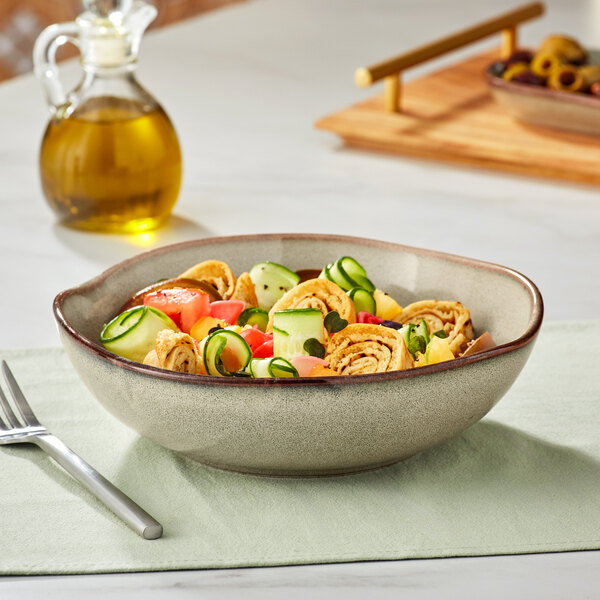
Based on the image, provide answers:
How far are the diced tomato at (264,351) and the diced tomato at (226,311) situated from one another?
7 cm

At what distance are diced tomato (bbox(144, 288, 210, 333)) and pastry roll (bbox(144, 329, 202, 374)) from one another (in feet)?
0.21

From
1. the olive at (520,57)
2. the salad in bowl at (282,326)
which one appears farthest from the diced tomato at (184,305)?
the olive at (520,57)

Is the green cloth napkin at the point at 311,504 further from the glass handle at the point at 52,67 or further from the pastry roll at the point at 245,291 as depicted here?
the glass handle at the point at 52,67

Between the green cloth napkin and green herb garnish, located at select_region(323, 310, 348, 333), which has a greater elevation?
green herb garnish, located at select_region(323, 310, 348, 333)

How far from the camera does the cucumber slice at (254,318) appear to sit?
82cm

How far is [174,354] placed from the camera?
2.32ft

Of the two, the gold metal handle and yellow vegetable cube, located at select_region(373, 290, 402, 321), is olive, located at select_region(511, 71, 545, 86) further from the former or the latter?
yellow vegetable cube, located at select_region(373, 290, 402, 321)

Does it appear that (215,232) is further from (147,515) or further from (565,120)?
(147,515)

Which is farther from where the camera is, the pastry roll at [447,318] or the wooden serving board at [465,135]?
the wooden serving board at [465,135]

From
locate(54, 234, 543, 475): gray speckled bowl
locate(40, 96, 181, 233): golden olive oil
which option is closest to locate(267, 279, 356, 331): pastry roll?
locate(54, 234, 543, 475): gray speckled bowl

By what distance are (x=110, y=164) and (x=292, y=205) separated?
0.27 meters

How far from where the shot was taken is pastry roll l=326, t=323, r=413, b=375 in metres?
0.71

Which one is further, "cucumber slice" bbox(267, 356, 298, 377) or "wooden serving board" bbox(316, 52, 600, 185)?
"wooden serving board" bbox(316, 52, 600, 185)

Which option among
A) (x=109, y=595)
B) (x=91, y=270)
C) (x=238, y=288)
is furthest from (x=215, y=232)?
(x=109, y=595)
